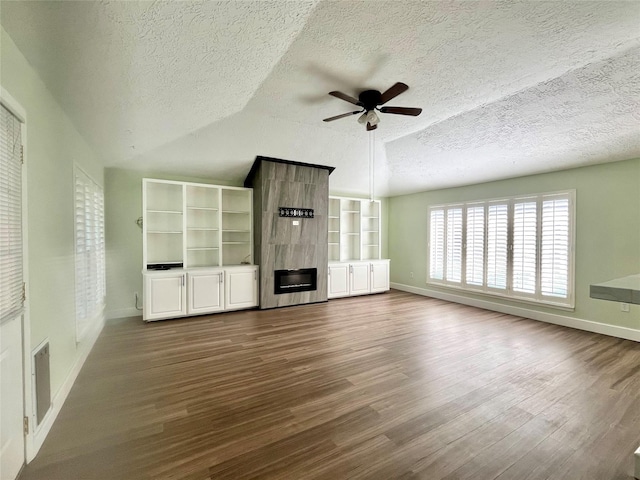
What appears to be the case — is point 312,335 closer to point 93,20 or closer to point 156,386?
point 156,386

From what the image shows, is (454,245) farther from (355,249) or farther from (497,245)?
(355,249)

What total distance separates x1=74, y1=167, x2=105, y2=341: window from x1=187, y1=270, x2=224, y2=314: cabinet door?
3.99 feet

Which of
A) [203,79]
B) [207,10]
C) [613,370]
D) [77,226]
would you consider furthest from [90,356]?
[613,370]

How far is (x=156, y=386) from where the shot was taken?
8.31 feet

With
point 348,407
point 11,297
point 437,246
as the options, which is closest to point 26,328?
point 11,297

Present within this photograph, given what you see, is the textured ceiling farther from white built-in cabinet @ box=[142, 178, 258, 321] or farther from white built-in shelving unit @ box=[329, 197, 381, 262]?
white built-in shelving unit @ box=[329, 197, 381, 262]

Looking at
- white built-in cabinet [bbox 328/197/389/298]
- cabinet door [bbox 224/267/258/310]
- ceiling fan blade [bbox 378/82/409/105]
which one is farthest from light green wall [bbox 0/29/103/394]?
white built-in cabinet [bbox 328/197/389/298]

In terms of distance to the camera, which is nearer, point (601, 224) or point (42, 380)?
point (42, 380)

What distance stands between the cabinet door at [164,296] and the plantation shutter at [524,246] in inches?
228

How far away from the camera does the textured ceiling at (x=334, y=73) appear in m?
1.70

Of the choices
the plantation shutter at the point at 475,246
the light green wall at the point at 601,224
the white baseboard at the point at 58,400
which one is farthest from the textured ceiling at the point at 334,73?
the white baseboard at the point at 58,400

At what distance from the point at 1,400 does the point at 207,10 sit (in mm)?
2342

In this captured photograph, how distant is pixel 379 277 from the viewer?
22.2ft

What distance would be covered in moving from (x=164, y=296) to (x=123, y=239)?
4.16ft
